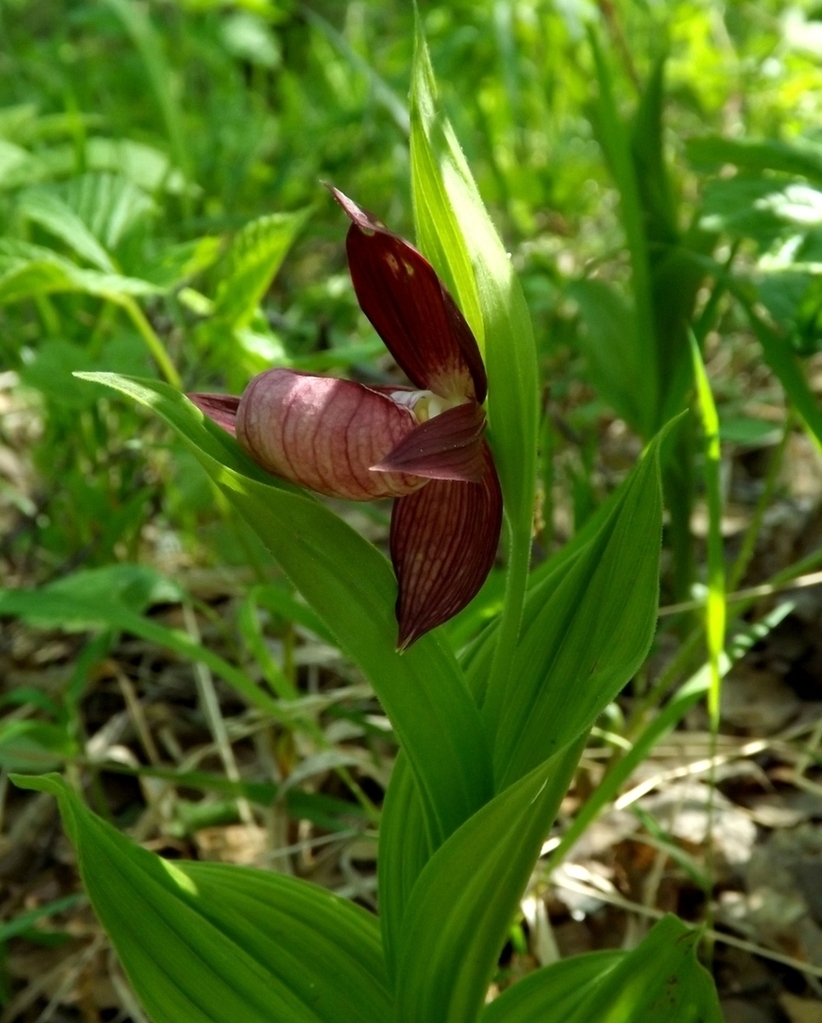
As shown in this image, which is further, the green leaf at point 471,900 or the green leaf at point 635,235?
the green leaf at point 635,235

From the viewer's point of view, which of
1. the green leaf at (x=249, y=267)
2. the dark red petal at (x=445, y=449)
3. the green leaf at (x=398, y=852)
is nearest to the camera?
the dark red petal at (x=445, y=449)

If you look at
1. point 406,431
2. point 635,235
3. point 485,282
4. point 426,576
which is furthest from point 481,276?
point 635,235

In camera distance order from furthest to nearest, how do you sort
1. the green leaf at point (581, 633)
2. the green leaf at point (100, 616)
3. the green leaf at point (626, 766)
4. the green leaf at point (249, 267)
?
the green leaf at point (249, 267)
the green leaf at point (100, 616)
the green leaf at point (626, 766)
the green leaf at point (581, 633)

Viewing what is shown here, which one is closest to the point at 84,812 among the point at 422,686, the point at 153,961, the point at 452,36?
the point at 153,961

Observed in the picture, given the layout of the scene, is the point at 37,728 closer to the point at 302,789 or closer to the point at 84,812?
the point at 302,789

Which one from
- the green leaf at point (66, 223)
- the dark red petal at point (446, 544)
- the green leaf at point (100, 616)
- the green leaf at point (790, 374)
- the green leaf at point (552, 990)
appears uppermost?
the green leaf at point (66, 223)

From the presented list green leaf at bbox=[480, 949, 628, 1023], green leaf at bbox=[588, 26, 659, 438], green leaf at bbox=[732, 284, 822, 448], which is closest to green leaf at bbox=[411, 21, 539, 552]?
green leaf at bbox=[480, 949, 628, 1023]

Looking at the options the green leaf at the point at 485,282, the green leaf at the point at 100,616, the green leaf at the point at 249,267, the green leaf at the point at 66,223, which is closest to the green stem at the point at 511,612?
the green leaf at the point at 485,282

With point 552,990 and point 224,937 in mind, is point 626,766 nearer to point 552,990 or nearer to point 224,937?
point 552,990

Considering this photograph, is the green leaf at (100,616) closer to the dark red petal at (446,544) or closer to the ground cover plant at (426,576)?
the ground cover plant at (426,576)
